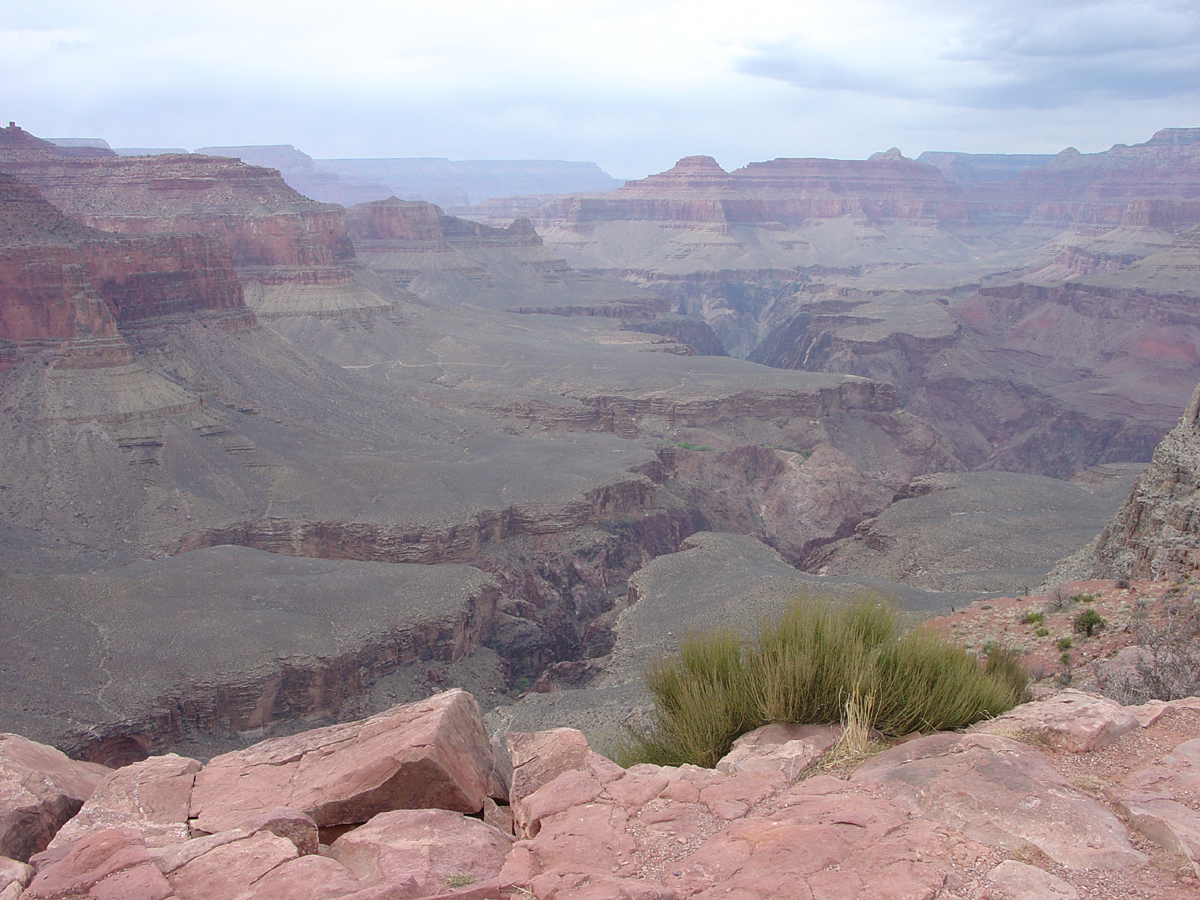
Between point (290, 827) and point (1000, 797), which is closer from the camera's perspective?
point (1000, 797)

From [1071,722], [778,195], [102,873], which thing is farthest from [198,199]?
[778,195]

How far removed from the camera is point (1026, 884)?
6.39m

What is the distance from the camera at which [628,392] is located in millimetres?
58219

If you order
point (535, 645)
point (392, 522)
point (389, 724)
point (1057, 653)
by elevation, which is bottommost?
point (535, 645)

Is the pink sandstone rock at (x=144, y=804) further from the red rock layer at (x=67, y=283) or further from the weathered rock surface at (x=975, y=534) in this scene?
the red rock layer at (x=67, y=283)

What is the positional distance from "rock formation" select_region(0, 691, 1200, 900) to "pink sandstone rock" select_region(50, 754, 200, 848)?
2cm

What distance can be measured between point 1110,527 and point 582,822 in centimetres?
1917

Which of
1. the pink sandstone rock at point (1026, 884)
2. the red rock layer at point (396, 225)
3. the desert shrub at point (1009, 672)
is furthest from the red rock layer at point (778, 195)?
the pink sandstone rock at point (1026, 884)

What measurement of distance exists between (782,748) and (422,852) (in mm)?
3614

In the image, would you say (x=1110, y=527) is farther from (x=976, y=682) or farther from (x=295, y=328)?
(x=295, y=328)

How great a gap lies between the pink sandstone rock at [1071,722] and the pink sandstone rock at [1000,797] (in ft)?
1.67

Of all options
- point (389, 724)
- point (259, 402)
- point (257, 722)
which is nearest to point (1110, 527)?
point (389, 724)

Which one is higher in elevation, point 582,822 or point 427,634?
point 582,822

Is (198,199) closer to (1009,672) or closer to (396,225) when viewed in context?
(396,225)
